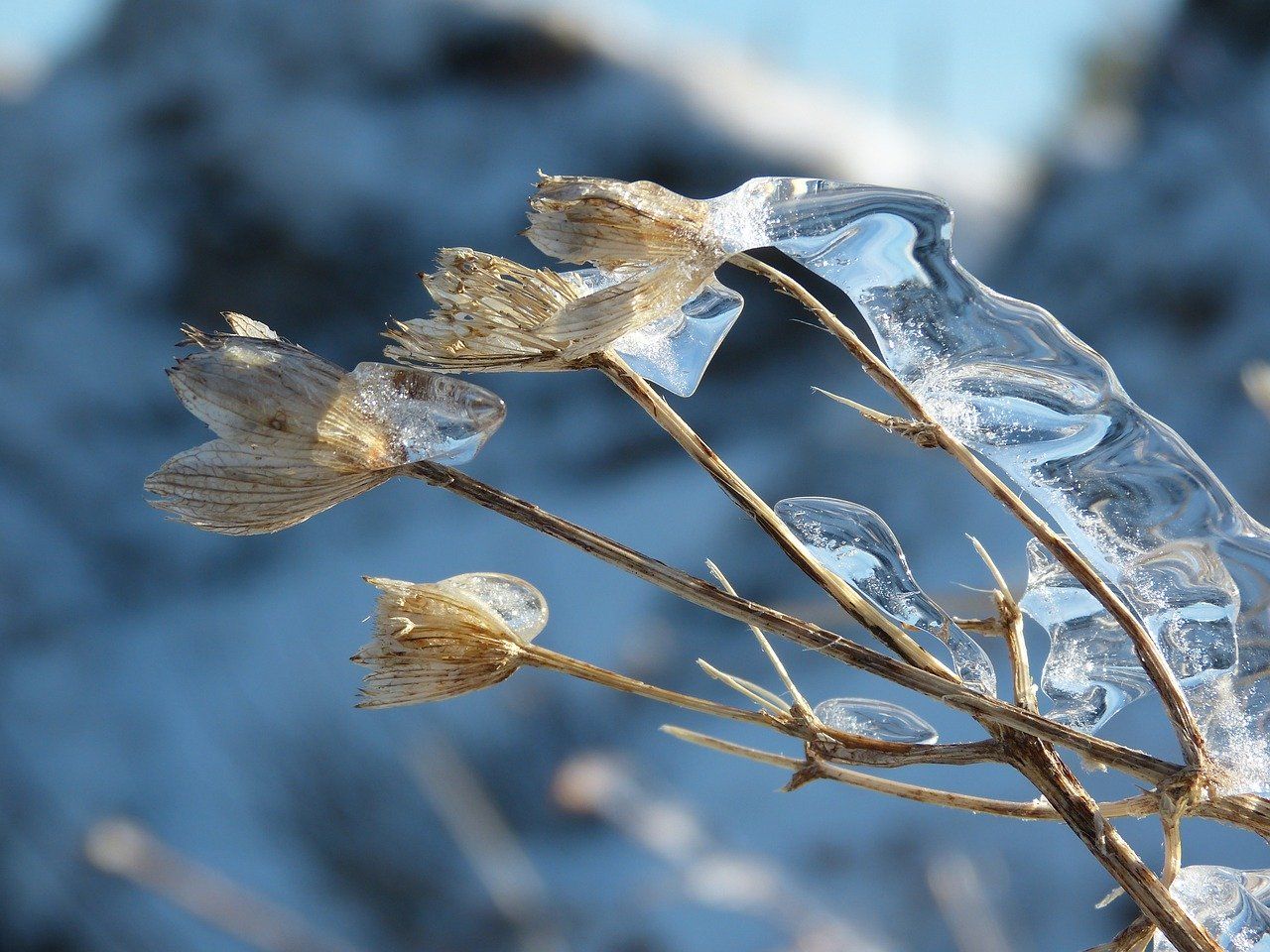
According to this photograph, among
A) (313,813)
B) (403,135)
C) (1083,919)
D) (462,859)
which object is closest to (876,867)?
(1083,919)

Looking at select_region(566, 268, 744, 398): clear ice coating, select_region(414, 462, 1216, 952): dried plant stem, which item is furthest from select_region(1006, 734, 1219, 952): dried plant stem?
select_region(566, 268, 744, 398): clear ice coating

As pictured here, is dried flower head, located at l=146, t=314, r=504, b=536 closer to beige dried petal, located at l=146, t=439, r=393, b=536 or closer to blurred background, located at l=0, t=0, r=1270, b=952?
beige dried petal, located at l=146, t=439, r=393, b=536

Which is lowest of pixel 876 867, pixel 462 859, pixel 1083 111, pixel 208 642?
pixel 876 867

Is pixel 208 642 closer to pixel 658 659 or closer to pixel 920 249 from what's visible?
pixel 658 659

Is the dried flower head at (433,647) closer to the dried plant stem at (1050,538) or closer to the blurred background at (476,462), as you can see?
the dried plant stem at (1050,538)

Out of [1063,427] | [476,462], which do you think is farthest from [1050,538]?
[476,462]

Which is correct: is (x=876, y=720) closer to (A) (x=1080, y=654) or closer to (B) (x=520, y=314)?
(A) (x=1080, y=654)
